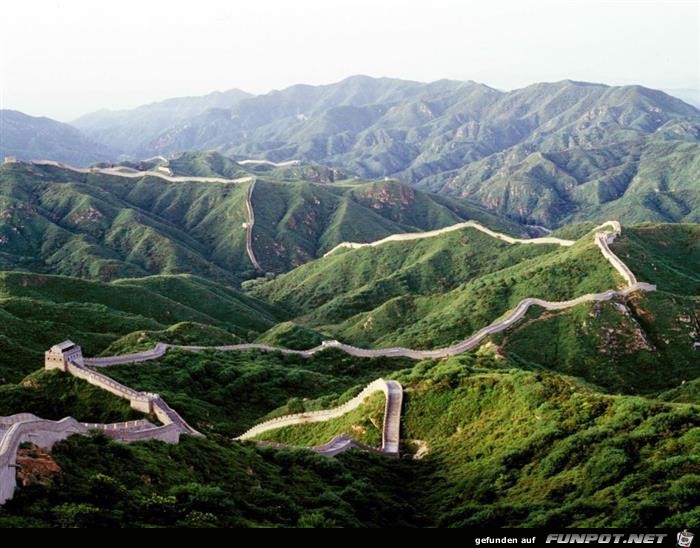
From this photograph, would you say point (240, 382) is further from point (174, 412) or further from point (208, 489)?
point (208, 489)

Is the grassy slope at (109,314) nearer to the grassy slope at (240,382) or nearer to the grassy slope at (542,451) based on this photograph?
the grassy slope at (240,382)

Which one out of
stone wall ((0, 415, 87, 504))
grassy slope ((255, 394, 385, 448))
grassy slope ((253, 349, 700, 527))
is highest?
stone wall ((0, 415, 87, 504))

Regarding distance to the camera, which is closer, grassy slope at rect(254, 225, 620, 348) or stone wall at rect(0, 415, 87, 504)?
stone wall at rect(0, 415, 87, 504)

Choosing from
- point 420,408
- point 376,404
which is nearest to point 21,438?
point 376,404

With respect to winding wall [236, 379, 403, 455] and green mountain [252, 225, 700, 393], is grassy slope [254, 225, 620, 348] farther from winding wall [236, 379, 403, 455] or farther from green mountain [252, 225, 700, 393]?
winding wall [236, 379, 403, 455]

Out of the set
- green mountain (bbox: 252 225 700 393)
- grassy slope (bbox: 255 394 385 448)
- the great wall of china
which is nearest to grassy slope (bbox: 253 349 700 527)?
grassy slope (bbox: 255 394 385 448)
